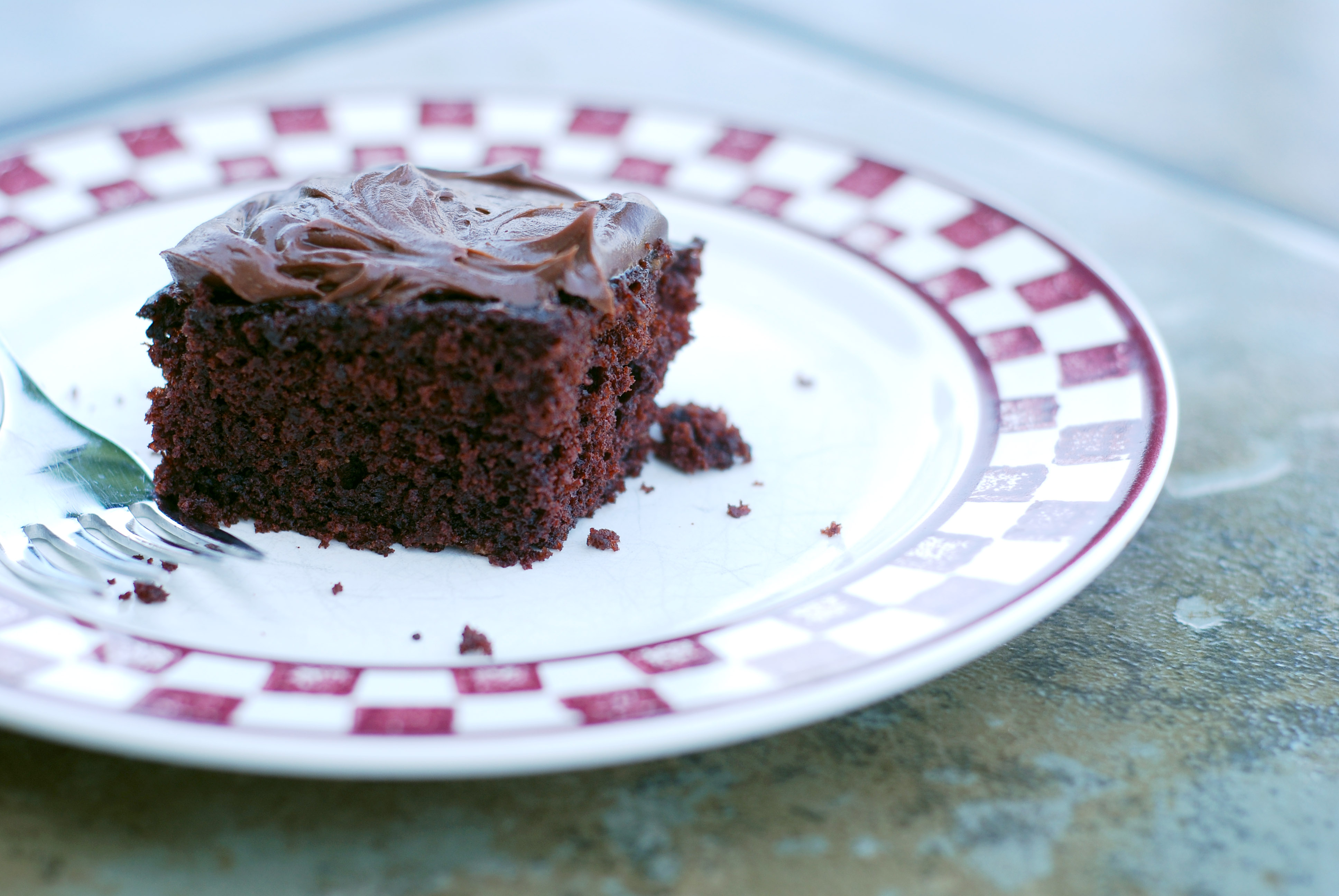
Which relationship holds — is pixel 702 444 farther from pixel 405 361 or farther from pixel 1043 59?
pixel 1043 59

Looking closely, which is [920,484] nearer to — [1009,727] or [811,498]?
[811,498]

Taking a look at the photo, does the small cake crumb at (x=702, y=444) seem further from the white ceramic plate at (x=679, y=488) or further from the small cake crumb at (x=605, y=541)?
the small cake crumb at (x=605, y=541)

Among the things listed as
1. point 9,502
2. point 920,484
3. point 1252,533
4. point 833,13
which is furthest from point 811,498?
point 833,13

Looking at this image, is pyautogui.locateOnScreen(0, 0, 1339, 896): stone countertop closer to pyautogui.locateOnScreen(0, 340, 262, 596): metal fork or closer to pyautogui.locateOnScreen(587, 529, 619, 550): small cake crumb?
pyautogui.locateOnScreen(0, 340, 262, 596): metal fork

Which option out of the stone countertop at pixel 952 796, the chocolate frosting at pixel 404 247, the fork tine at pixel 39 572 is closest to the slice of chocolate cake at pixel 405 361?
the chocolate frosting at pixel 404 247

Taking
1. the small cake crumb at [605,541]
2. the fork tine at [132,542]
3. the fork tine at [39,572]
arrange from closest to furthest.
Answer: the fork tine at [39,572] → the fork tine at [132,542] → the small cake crumb at [605,541]

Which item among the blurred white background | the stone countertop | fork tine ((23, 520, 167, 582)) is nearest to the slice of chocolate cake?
fork tine ((23, 520, 167, 582))
